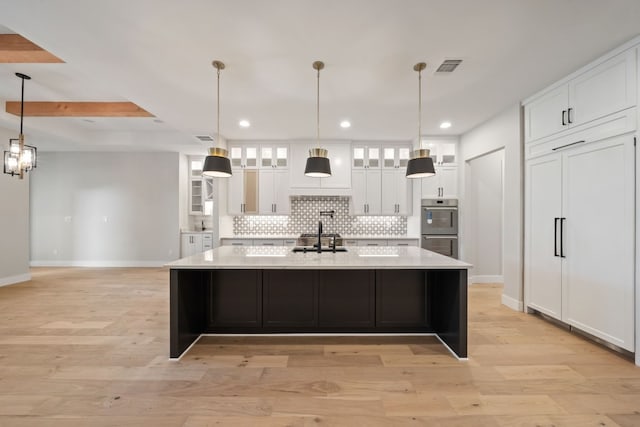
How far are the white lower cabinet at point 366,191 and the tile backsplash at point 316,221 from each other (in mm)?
356

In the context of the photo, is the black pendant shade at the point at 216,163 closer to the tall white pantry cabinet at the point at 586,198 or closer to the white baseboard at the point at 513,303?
the tall white pantry cabinet at the point at 586,198

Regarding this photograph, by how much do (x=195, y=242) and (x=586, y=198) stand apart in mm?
6917

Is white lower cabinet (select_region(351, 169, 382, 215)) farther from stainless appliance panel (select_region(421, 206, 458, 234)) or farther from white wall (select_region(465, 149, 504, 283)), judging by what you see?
Result: white wall (select_region(465, 149, 504, 283))

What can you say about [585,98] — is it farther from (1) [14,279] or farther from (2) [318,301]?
(1) [14,279]

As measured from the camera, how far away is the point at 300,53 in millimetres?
2742

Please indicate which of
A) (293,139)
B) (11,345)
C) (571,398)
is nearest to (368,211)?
(293,139)

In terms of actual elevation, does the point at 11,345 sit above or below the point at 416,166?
below

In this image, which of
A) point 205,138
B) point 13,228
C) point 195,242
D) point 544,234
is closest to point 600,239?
point 544,234

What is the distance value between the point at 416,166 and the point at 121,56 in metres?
3.07

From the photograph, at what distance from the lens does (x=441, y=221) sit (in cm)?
544

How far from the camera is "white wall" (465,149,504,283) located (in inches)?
210

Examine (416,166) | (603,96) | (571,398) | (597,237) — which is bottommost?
(571,398)

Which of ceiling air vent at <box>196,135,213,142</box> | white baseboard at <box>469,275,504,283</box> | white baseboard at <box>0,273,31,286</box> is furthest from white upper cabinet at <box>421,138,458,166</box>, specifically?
white baseboard at <box>0,273,31,286</box>

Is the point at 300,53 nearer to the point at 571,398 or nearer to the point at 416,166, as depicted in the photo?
the point at 416,166
